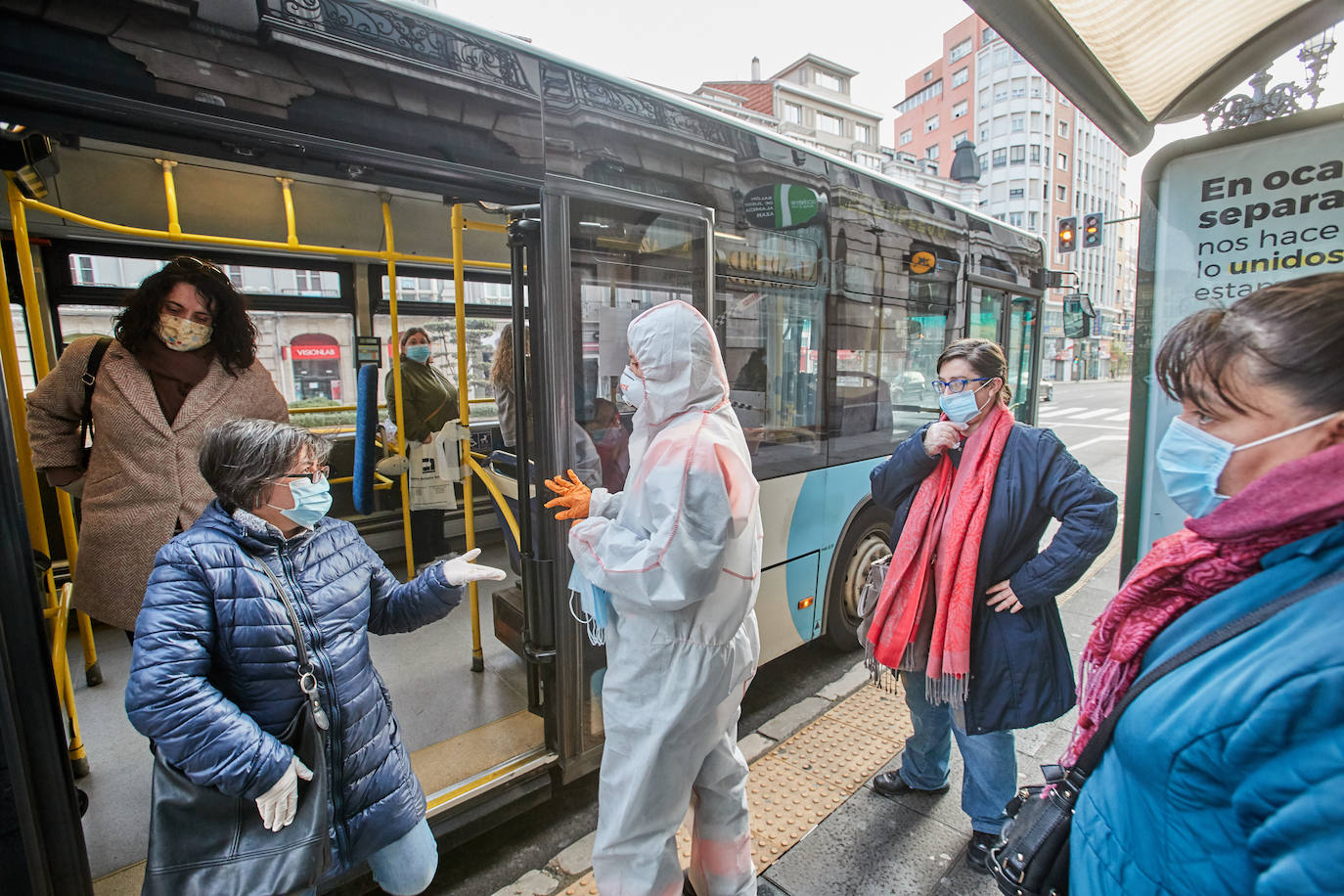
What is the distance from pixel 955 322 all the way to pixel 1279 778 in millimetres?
3935

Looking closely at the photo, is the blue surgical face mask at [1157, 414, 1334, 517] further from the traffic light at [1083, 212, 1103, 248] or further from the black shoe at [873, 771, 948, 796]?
the traffic light at [1083, 212, 1103, 248]

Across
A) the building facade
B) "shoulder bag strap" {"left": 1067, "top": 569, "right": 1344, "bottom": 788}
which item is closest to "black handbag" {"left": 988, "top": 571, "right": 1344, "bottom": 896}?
"shoulder bag strap" {"left": 1067, "top": 569, "right": 1344, "bottom": 788}

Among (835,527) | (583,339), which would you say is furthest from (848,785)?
(583,339)

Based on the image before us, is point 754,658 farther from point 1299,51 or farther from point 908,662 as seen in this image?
point 1299,51

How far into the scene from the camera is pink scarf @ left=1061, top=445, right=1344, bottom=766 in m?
0.85

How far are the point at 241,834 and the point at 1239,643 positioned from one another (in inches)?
79.6

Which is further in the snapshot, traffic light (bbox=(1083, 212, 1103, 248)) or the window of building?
the window of building

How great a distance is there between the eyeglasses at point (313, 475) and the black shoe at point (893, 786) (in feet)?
8.23

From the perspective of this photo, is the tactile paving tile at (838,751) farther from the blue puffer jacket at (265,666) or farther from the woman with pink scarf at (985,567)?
the blue puffer jacket at (265,666)

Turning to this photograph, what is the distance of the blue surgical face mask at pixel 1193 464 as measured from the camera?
109cm

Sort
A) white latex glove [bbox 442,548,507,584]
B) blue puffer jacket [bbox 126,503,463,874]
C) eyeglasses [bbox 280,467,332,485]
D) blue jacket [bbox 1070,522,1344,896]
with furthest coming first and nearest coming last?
white latex glove [bbox 442,548,507,584] → eyeglasses [bbox 280,467,332,485] → blue puffer jacket [bbox 126,503,463,874] → blue jacket [bbox 1070,522,1344,896]

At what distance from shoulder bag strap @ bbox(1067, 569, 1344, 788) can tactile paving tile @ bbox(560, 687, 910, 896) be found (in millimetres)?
1597

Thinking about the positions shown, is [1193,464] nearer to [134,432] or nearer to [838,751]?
[838,751]

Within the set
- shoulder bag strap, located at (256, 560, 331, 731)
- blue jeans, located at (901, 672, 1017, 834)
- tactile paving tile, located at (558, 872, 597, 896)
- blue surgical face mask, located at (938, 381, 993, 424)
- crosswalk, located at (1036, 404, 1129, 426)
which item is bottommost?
tactile paving tile, located at (558, 872, 597, 896)
